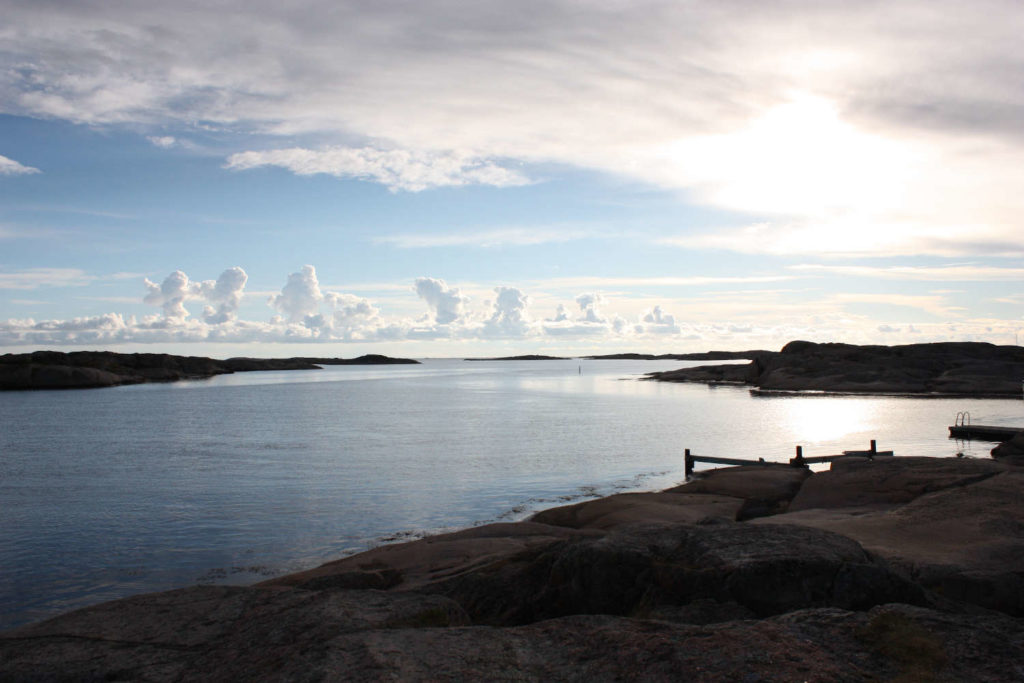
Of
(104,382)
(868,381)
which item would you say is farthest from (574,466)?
(104,382)

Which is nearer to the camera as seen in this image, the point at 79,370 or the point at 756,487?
the point at 756,487

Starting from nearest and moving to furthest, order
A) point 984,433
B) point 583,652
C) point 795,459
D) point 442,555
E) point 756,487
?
1. point 583,652
2. point 442,555
3. point 756,487
4. point 795,459
5. point 984,433

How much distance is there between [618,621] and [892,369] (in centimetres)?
10497

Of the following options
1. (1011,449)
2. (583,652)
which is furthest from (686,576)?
(1011,449)

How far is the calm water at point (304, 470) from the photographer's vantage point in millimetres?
17812

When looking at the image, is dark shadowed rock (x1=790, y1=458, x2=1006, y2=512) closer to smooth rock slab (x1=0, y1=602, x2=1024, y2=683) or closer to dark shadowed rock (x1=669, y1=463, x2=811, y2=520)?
dark shadowed rock (x1=669, y1=463, x2=811, y2=520)

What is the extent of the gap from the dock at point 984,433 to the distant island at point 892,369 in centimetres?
4818

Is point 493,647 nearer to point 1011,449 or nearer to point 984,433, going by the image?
point 1011,449

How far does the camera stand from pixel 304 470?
104ft

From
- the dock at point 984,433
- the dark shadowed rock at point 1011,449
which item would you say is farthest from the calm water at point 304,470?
the dark shadowed rock at point 1011,449

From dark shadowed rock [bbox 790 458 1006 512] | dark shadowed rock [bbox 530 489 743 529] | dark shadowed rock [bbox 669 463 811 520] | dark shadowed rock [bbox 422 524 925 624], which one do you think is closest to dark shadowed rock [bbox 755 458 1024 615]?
dark shadowed rock [bbox 790 458 1006 512]

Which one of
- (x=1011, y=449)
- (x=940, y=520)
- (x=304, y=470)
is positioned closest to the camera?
(x=940, y=520)

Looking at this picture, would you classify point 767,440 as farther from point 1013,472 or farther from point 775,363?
point 775,363

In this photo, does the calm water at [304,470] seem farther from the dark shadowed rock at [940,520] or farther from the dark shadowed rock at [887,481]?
the dark shadowed rock at [940,520]
